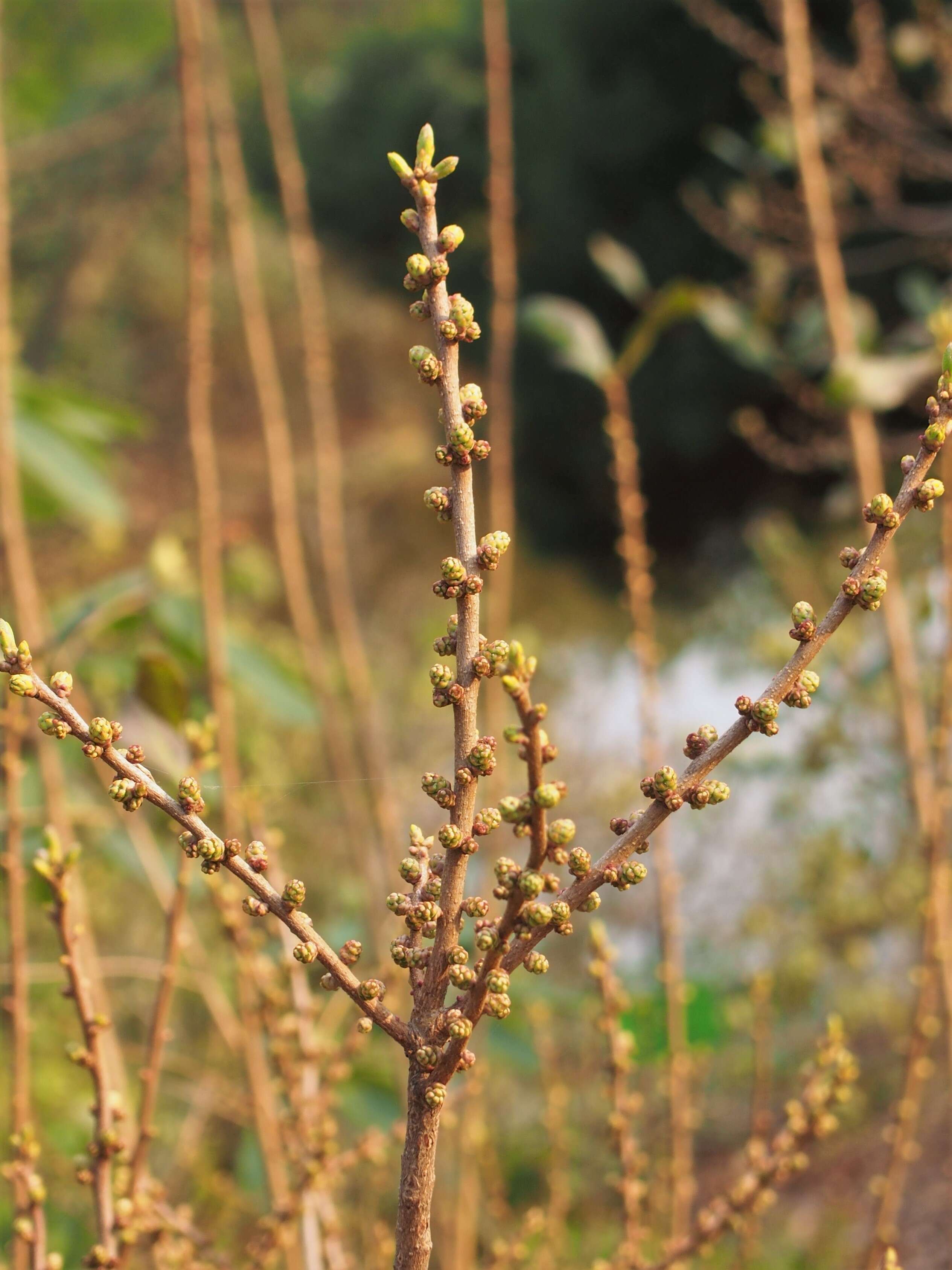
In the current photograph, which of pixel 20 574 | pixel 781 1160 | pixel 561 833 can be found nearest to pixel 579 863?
pixel 561 833

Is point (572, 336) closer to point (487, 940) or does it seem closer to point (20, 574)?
point (20, 574)

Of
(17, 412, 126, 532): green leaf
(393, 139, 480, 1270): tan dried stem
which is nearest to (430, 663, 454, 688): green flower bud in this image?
(393, 139, 480, 1270): tan dried stem

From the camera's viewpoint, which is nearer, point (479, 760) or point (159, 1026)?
point (479, 760)

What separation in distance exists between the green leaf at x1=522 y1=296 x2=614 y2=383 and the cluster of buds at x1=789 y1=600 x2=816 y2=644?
70 centimetres

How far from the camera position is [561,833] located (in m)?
0.31

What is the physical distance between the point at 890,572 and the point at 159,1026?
0.86m

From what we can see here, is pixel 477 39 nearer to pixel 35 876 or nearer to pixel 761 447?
pixel 761 447

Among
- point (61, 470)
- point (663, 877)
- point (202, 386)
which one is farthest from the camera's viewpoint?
point (61, 470)

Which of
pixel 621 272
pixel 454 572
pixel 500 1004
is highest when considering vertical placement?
pixel 621 272

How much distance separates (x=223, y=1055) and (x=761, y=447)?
169cm

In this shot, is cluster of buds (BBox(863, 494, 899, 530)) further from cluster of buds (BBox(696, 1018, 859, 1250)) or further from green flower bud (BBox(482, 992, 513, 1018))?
cluster of buds (BBox(696, 1018, 859, 1250))

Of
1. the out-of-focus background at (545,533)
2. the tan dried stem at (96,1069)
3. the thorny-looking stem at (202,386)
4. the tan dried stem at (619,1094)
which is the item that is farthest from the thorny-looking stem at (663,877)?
the tan dried stem at (96,1069)

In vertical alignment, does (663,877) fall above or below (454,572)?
above

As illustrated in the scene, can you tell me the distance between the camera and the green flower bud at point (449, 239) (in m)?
0.34
